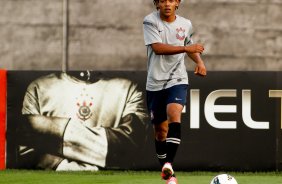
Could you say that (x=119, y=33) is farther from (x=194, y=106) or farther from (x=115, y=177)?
(x=115, y=177)

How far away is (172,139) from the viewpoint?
9.53 meters

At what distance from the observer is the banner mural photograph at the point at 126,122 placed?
13.7 m

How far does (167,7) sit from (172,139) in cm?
139

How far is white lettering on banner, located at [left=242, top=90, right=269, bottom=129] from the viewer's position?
1366 cm

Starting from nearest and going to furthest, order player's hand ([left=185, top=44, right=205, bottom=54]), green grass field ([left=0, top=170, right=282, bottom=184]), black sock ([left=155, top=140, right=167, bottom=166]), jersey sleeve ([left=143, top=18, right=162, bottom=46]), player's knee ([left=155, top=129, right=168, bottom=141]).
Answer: player's hand ([left=185, top=44, right=205, bottom=54]) → jersey sleeve ([left=143, top=18, right=162, bottom=46]) → black sock ([left=155, top=140, right=167, bottom=166]) → player's knee ([left=155, top=129, right=168, bottom=141]) → green grass field ([left=0, top=170, right=282, bottom=184])

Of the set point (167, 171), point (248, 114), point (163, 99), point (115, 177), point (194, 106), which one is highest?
point (163, 99)

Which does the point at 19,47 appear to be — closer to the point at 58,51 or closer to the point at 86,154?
the point at 58,51

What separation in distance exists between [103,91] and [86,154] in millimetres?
988

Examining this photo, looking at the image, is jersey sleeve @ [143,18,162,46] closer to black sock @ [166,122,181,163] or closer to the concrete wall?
black sock @ [166,122,181,163]

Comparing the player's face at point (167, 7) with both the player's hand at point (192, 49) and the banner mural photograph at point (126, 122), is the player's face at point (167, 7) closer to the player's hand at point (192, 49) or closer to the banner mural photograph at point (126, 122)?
the player's hand at point (192, 49)

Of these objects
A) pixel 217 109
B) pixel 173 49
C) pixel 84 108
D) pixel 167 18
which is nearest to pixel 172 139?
pixel 173 49

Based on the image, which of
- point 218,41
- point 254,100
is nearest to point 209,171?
point 254,100

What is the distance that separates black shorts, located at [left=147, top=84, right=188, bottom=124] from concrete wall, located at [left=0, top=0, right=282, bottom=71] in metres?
12.5

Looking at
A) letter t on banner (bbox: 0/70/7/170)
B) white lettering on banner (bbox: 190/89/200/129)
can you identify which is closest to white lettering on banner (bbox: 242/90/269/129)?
white lettering on banner (bbox: 190/89/200/129)
